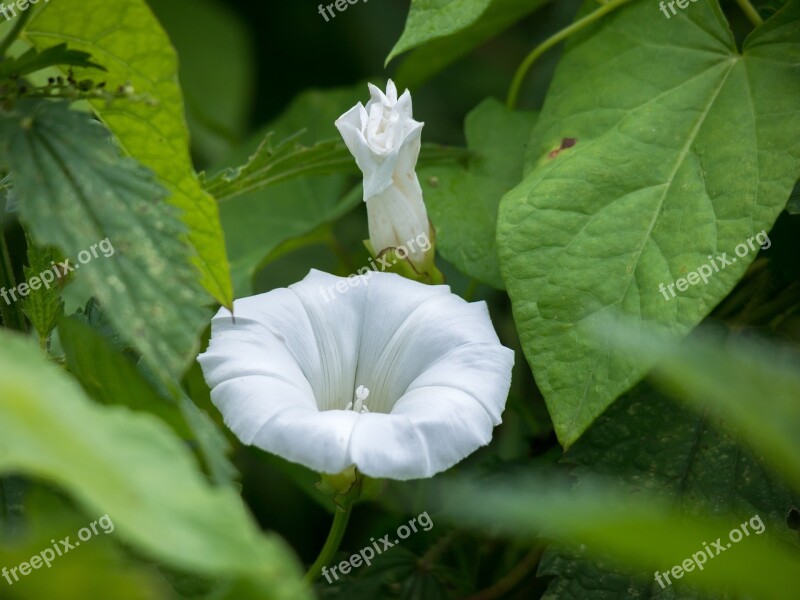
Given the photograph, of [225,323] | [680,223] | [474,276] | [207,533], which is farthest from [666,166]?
[207,533]

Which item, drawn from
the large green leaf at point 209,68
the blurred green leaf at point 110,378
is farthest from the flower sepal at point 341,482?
the large green leaf at point 209,68

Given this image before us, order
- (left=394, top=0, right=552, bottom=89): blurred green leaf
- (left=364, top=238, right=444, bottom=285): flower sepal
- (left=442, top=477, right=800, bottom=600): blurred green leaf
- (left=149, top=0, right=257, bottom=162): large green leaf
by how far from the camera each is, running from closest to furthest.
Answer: (left=442, top=477, right=800, bottom=600): blurred green leaf, (left=364, top=238, right=444, bottom=285): flower sepal, (left=394, top=0, right=552, bottom=89): blurred green leaf, (left=149, top=0, right=257, bottom=162): large green leaf

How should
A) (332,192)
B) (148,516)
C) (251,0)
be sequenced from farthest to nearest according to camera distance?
(251,0) < (332,192) < (148,516)

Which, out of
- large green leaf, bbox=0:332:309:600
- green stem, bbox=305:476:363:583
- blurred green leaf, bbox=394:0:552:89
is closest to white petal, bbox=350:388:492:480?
green stem, bbox=305:476:363:583

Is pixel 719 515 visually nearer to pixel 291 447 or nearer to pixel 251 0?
pixel 291 447

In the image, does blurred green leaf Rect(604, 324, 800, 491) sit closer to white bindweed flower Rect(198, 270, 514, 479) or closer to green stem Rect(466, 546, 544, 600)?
white bindweed flower Rect(198, 270, 514, 479)

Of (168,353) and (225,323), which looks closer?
(168,353)
